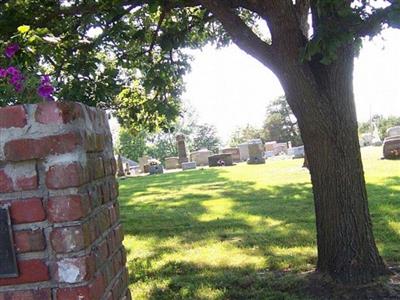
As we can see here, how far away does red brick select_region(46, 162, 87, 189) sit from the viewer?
1812mm

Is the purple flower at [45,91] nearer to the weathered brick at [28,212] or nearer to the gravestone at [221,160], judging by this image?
the weathered brick at [28,212]

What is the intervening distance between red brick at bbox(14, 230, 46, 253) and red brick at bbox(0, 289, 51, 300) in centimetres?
15

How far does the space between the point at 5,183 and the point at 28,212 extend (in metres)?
Answer: 0.14

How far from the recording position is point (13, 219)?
182 centimetres

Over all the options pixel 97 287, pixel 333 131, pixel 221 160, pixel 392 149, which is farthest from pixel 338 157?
pixel 221 160

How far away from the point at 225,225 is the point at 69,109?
662 cm

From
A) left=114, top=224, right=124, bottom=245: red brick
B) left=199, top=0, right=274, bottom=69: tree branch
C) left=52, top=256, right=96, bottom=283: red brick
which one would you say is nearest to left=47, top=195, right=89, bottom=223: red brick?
left=52, top=256, right=96, bottom=283: red brick

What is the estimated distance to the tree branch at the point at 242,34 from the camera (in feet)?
16.2

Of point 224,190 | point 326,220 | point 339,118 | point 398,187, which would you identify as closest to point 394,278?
point 326,220

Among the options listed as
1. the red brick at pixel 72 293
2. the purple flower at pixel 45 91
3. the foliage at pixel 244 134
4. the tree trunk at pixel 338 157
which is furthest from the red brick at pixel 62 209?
the foliage at pixel 244 134

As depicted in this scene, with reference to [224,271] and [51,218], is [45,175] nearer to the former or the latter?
[51,218]

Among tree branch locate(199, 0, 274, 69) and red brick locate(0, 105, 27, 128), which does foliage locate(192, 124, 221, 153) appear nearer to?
tree branch locate(199, 0, 274, 69)

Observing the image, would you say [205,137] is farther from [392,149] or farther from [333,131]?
[333,131]

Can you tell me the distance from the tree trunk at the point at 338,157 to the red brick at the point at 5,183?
343cm
